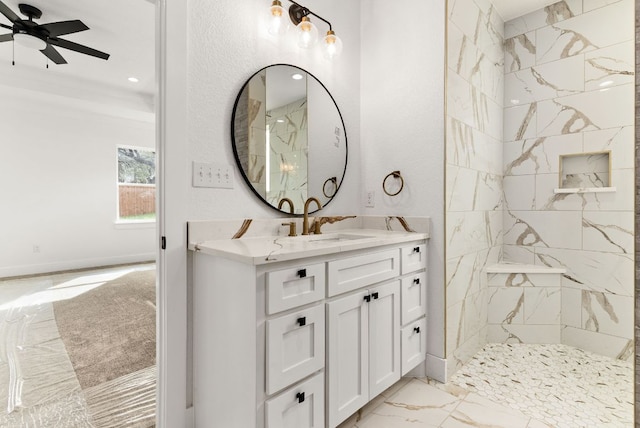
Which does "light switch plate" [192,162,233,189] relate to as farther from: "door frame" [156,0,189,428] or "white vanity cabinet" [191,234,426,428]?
"white vanity cabinet" [191,234,426,428]

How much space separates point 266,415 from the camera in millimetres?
1099

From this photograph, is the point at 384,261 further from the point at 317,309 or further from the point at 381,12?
the point at 381,12

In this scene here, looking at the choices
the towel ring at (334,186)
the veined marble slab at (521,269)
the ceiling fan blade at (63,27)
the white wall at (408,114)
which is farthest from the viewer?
the ceiling fan blade at (63,27)

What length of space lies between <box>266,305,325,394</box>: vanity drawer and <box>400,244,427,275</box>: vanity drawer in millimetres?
703

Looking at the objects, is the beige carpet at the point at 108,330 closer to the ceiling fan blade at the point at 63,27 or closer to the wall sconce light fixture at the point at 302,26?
the wall sconce light fixture at the point at 302,26

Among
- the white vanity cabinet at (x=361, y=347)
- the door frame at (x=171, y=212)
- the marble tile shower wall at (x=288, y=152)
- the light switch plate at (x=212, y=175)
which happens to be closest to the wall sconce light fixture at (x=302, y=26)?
the marble tile shower wall at (x=288, y=152)

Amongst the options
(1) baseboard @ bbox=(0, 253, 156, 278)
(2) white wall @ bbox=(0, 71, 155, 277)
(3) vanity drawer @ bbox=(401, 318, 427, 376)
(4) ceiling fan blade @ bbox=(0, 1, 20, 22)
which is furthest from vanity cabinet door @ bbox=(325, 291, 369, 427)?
(1) baseboard @ bbox=(0, 253, 156, 278)

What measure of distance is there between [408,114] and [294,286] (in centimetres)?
147

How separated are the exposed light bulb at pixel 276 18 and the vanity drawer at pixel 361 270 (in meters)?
1.36

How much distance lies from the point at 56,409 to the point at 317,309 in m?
1.52

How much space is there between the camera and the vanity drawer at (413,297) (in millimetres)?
1773

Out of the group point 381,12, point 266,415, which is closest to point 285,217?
point 266,415

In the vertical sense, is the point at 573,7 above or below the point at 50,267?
Result: above

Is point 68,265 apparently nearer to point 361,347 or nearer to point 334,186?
point 334,186
